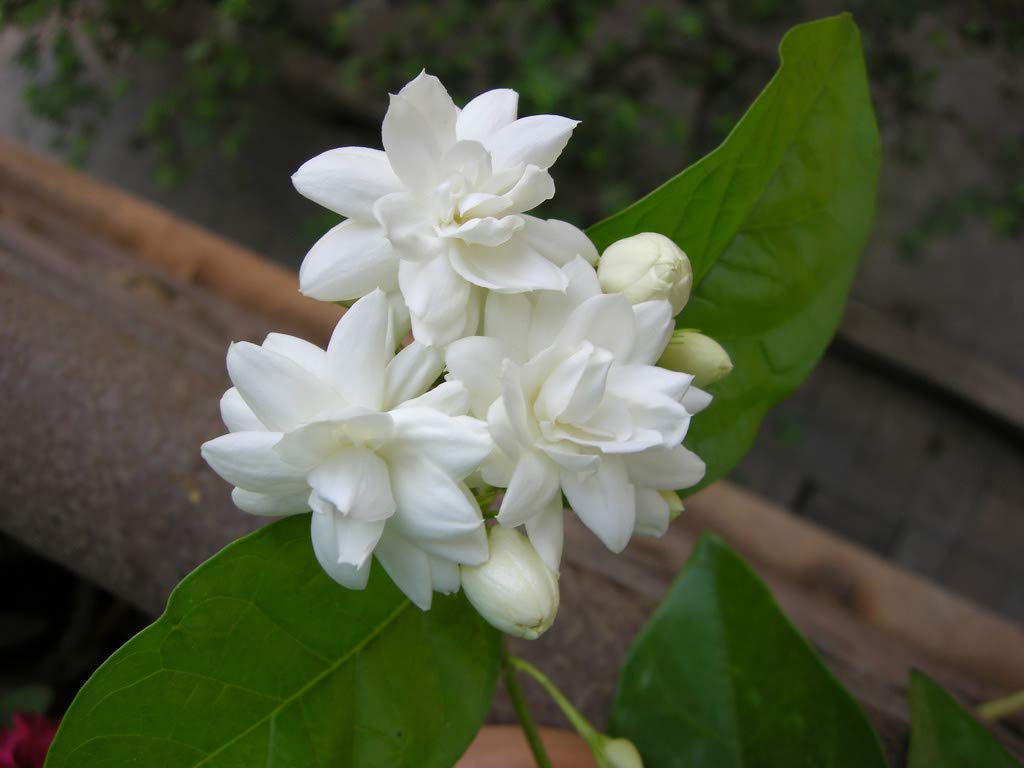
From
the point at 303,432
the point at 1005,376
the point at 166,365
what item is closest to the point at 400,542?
the point at 303,432

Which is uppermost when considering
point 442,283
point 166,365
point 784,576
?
point 442,283

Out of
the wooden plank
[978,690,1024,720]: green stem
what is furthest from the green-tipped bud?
the wooden plank

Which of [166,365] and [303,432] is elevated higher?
[303,432]

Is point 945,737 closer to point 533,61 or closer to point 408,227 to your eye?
point 408,227

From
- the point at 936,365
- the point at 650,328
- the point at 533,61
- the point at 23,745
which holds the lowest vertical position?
the point at 936,365

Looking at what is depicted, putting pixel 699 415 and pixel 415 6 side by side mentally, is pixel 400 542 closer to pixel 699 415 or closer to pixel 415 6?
pixel 699 415

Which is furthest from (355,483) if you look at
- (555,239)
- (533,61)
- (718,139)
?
(718,139)

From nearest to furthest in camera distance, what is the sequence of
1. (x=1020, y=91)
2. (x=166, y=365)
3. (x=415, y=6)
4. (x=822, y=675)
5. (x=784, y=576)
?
(x=822, y=675), (x=166, y=365), (x=784, y=576), (x=415, y=6), (x=1020, y=91)

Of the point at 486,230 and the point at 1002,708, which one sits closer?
the point at 486,230
